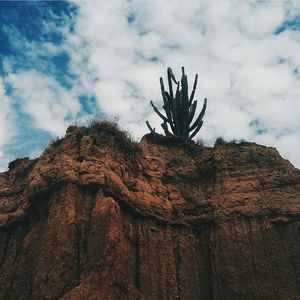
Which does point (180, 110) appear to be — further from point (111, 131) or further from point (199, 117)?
point (111, 131)

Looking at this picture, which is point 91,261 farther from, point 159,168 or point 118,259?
point 159,168

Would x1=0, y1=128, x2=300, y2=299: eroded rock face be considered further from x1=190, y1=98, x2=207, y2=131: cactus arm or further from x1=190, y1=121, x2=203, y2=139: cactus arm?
x1=190, y1=98, x2=207, y2=131: cactus arm

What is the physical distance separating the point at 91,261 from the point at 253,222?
4.78m

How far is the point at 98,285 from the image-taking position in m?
8.92

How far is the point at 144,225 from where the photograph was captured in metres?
11.4

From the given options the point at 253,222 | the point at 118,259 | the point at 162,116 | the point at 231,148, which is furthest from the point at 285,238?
the point at 162,116

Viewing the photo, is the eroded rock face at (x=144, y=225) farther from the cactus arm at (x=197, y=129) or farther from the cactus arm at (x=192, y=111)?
the cactus arm at (x=192, y=111)

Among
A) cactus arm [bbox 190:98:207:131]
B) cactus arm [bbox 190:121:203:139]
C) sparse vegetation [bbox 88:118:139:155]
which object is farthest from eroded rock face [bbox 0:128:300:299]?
cactus arm [bbox 190:98:207:131]

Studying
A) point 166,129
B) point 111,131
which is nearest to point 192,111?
point 166,129

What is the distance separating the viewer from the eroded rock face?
9.51 metres

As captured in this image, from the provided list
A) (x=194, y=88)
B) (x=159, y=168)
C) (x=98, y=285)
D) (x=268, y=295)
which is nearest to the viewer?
(x=98, y=285)

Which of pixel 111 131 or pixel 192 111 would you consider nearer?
pixel 111 131

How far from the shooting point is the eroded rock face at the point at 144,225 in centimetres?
951

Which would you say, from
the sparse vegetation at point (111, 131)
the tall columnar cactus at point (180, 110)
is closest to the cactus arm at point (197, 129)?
the tall columnar cactus at point (180, 110)
